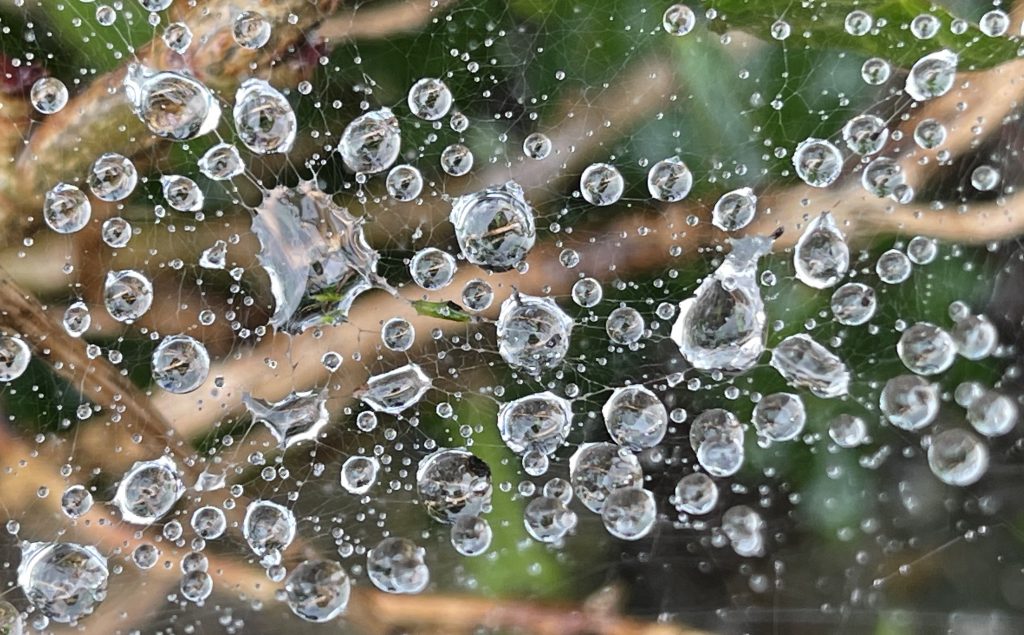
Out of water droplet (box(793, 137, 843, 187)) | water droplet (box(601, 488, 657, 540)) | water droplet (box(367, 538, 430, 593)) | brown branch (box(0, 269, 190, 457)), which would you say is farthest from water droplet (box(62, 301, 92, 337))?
water droplet (box(793, 137, 843, 187))

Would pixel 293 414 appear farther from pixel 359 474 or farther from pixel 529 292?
pixel 529 292

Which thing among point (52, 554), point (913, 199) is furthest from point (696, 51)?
point (52, 554)

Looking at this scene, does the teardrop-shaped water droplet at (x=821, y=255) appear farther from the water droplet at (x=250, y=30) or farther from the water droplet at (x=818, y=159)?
the water droplet at (x=250, y=30)

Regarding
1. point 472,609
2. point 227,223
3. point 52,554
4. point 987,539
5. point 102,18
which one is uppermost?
point 102,18

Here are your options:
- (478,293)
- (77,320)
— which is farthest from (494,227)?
(77,320)

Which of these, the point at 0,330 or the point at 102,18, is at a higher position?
the point at 102,18

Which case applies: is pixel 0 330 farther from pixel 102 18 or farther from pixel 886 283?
pixel 886 283

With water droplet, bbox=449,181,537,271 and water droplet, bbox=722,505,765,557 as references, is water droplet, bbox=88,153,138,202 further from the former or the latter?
water droplet, bbox=722,505,765,557
